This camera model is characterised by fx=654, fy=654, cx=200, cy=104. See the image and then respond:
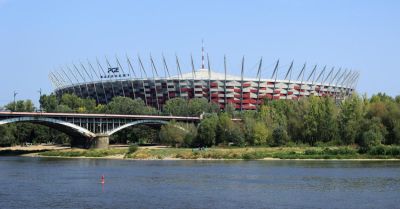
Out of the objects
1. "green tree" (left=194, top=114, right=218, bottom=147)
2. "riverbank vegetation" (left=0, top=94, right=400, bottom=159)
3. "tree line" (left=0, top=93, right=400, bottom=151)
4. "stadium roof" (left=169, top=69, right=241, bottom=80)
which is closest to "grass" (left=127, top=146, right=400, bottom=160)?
"riverbank vegetation" (left=0, top=94, right=400, bottom=159)

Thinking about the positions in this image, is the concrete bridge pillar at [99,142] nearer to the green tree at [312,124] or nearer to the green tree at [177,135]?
the green tree at [177,135]

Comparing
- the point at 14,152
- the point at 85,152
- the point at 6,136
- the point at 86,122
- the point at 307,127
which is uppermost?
the point at 86,122

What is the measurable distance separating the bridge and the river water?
29.1 meters

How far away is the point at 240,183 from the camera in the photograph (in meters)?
57.5

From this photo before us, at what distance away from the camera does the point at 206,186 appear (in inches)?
2172

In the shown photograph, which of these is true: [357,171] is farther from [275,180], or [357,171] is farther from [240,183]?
[240,183]

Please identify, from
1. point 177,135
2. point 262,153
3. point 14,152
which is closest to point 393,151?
point 262,153

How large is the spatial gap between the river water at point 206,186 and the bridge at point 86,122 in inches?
1147

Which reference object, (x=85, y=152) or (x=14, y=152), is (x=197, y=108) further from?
(x=14, y=152)

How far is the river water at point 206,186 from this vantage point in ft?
147

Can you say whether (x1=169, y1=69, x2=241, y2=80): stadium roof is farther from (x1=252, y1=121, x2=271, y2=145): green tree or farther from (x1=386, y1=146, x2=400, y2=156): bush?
(x1=386, y1=146, x2=400, y2=156): bush

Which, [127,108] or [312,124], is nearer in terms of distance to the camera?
[312,124]

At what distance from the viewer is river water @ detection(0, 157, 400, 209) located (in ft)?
147

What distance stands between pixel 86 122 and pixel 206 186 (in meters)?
68.2
